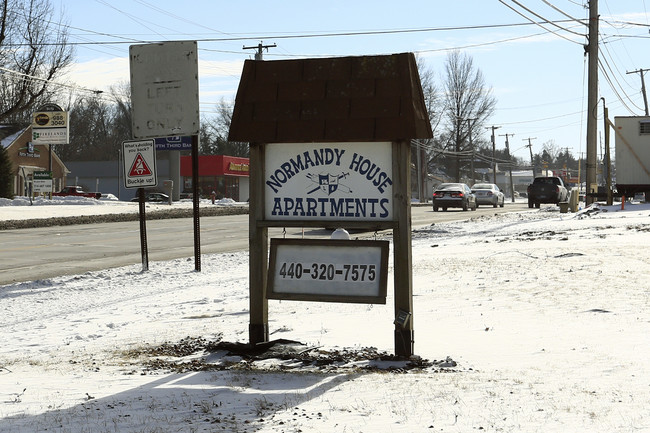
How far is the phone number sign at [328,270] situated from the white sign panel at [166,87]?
7594mm

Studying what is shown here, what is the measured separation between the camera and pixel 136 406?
205 inches

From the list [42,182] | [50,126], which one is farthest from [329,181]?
[50,126]

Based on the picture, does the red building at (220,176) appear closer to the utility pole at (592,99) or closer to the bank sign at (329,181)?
the utility pole at (592,99)

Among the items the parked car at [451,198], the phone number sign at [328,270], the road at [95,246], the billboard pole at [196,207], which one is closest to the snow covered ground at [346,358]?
the phone number sign at [328,270]

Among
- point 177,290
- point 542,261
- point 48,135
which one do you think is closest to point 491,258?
point 542,261

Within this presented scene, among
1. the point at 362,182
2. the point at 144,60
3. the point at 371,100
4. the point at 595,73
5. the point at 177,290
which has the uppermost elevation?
the point at 595,73

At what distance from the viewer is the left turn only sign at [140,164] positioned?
1480 centimetres

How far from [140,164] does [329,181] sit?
858cm

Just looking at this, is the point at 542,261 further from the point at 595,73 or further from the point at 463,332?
the point at 595,73

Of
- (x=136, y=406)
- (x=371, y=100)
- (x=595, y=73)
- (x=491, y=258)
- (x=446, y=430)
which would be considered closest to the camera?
(x=446, y=430)

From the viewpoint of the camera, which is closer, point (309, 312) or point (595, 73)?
point (309, 312)

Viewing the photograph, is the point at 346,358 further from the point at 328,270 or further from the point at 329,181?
the point at 329,181

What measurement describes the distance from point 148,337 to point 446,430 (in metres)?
4.26

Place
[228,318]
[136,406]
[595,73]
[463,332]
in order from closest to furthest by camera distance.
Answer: [136,406]
[463,332]
[228,318]
[595,73]
